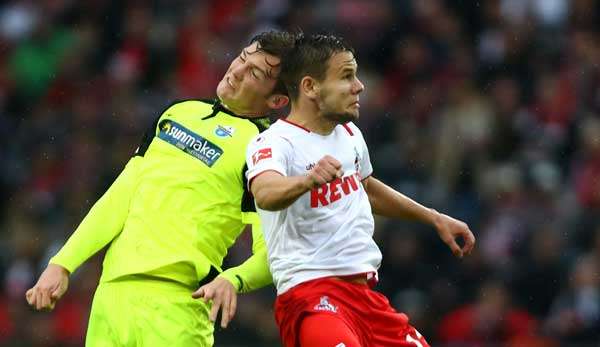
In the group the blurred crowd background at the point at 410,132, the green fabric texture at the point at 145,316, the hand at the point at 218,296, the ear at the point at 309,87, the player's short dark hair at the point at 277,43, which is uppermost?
the player's short dark hair at the point at 277,43

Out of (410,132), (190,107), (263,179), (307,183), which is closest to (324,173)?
(307,183)

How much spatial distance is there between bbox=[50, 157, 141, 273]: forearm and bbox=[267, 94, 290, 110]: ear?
0.76m

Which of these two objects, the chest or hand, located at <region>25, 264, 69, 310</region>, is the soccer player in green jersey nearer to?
hand, located at <region>25, 264, 69, 310</region>

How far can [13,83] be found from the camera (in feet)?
51.5

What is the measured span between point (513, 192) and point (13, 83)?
6.45 meters

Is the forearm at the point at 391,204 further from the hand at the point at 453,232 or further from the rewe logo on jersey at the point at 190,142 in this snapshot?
the rewe logo on jersey at the point at 190,142

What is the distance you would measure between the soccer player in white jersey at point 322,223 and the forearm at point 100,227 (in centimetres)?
81

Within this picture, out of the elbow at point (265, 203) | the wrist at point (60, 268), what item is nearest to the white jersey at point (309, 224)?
the elbow at point (265, 203)

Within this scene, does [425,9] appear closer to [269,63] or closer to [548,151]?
[548,151]

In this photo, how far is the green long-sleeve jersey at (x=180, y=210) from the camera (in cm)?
638

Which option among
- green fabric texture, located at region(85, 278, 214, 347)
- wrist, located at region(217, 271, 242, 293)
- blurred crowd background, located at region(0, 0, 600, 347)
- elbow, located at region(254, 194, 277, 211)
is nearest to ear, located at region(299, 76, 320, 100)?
elbow, located at region(254, 194, 277, 211)

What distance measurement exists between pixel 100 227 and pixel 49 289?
18.3 inches

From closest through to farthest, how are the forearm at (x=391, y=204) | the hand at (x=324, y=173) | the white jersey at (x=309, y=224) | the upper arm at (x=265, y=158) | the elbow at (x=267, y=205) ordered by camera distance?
the hand at (x=324, y=173)
the elbow at (x=267, y=205)
the upper arm at (x=265, y=158)
the white jersey at (x=309, y=224)
the forearm at (x=391, y=204)

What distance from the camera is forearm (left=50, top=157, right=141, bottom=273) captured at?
6391 millimetres
